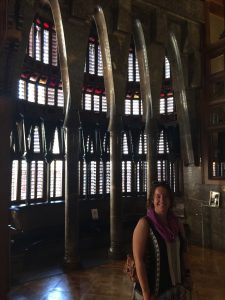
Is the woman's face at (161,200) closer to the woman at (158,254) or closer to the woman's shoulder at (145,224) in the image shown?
the woman at (158,254)

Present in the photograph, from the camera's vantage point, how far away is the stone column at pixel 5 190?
5.25m

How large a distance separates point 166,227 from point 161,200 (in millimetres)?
235

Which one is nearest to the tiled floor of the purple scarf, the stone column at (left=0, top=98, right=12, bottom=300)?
the stone column at (left=0, top=98, right=12, bottom=300)

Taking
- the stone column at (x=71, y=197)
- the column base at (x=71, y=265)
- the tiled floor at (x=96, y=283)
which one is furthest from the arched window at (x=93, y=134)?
the column base at (x=71, y=265)

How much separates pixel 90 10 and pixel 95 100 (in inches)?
224

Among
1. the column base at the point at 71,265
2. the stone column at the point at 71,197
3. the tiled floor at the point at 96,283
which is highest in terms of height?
the stone column at the point at 71,197

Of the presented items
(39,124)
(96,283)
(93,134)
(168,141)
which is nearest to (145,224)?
(96,283)

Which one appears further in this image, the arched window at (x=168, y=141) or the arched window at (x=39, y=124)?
the arched window at (x=168, y=141)

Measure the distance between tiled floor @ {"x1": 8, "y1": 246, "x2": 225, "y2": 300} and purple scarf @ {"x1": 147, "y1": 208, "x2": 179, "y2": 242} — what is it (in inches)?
148

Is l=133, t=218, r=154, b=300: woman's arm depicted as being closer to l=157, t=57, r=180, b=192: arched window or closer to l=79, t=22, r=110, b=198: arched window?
l=79, t=22, r=110, b=198: arched window

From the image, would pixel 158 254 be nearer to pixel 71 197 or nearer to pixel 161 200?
pixel 161 200

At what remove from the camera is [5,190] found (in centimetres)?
560

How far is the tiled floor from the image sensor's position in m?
5.98

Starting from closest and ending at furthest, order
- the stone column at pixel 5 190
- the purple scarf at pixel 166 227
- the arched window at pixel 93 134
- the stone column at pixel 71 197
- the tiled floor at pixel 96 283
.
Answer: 1. the purple scarf at pixel 166 227
2. the stone column at pixel 5 190
3. the tiled floor at pixel 96 283
4. the stone column at pixel 71 197
5. the arched window at pixel 93 134
